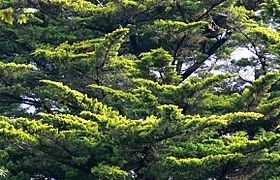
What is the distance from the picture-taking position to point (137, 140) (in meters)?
9.03

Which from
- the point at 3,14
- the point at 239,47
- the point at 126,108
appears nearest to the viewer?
the point at 3,14

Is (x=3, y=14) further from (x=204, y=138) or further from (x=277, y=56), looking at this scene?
(x=277, y=56)

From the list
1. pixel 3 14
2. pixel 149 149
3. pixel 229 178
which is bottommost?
pixel 229 178

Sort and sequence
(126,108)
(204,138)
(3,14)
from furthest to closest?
(126,108)
(204,138)
(3,14)

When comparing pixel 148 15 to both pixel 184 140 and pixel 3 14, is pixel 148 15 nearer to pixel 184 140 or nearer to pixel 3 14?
pixel 184 140

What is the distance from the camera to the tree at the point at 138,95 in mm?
9062

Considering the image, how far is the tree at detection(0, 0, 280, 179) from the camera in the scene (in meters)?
9.06

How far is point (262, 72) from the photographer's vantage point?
43.0ft

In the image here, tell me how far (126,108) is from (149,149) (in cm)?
139

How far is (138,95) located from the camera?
9.92m

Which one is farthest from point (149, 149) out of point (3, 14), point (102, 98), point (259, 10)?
point (259, 10)

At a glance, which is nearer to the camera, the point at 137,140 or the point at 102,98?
the point at 137,140

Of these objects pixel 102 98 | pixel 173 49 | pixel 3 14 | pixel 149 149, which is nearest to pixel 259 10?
pixel 173 49

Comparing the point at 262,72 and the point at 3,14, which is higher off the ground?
the point at 3,14
